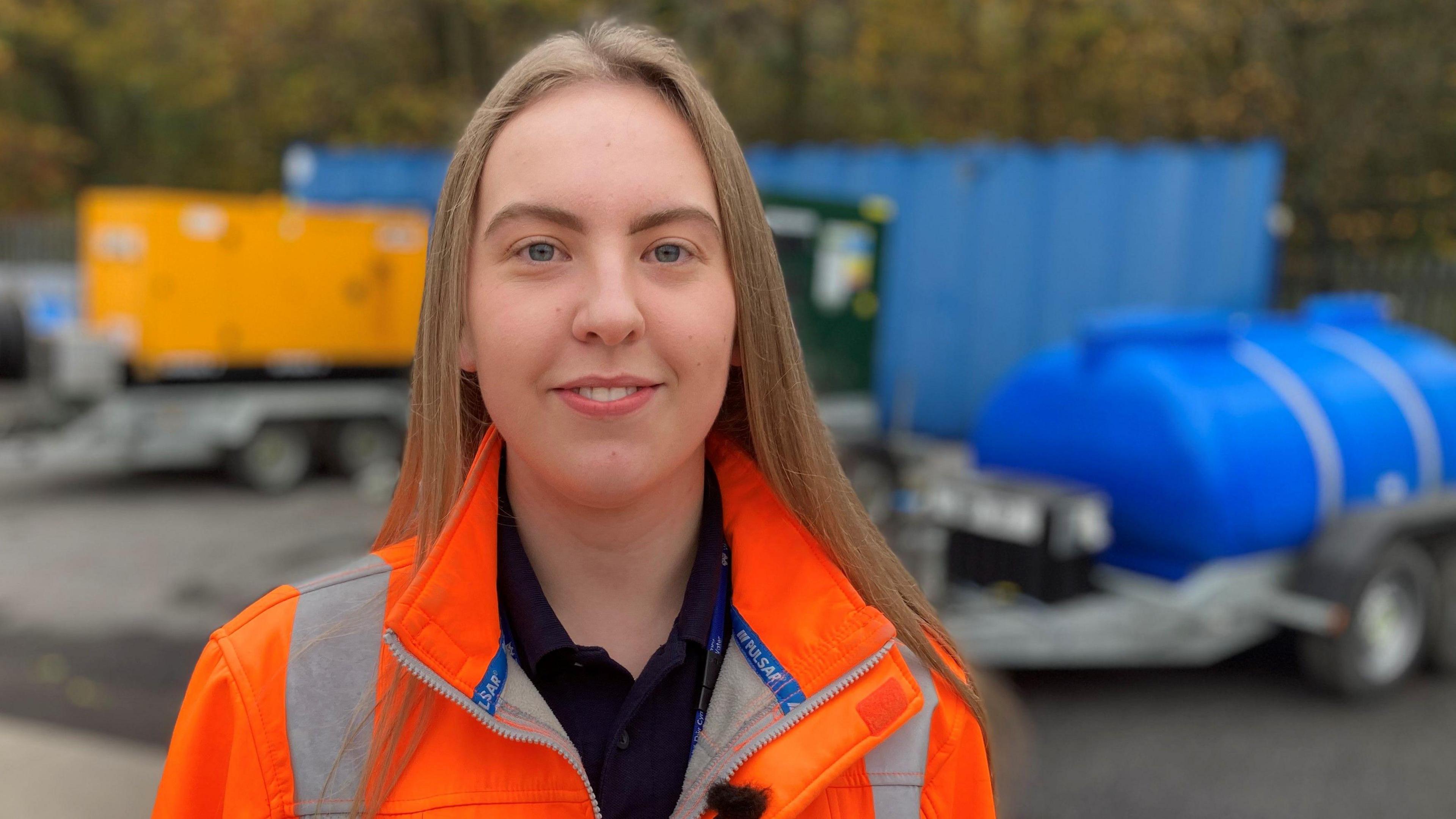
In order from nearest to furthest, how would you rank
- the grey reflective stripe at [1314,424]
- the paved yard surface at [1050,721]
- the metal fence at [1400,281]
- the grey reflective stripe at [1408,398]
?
the paved yard surface at [1050,721] → the grey reflective stripe at [1314,424] → the grey reflective stripe at [1408,398] → the metal fence at [1400,281]

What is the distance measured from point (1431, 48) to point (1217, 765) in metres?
10.3

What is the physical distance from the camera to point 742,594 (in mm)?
1387

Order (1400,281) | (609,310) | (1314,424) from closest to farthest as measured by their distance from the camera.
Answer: (609,310) → (1314,424) → (1400,281)

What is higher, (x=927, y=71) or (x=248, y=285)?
(x=927, y=71)

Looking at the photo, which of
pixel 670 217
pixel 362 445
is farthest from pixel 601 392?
pixel 362 445

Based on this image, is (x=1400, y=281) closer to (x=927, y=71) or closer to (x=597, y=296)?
(x=927, y=71)

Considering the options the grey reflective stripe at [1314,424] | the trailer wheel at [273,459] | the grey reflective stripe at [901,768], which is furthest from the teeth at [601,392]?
the trailer wheel at [273,459]

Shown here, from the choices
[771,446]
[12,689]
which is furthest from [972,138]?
[771,446]

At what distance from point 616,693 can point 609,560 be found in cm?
15

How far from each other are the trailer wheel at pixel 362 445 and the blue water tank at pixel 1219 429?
653 centimetres

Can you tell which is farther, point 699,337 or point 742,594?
point 742,594

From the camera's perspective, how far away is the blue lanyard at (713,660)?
51.8 inches

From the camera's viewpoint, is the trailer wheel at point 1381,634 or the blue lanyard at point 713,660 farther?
the trailer wheel at point 1381,634

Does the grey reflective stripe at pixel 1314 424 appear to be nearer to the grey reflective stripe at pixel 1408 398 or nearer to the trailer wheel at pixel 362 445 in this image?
the grey reflective stripe at pixel 1408 398
